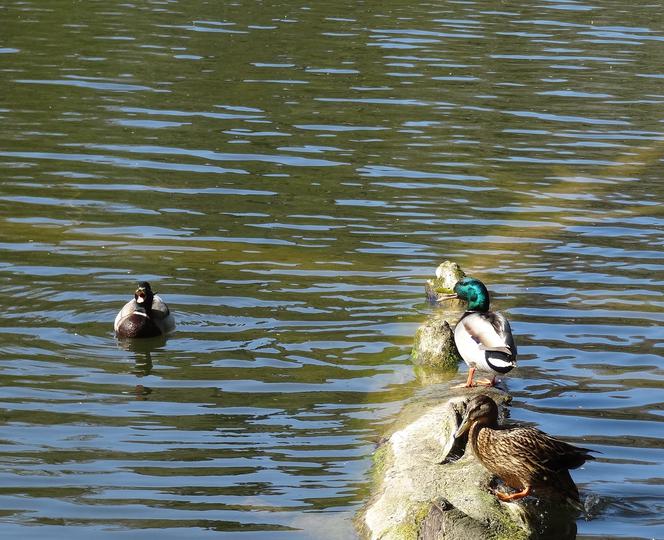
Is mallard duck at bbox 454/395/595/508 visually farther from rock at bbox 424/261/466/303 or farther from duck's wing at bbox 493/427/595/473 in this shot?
rock at bbox 424/261/466/303

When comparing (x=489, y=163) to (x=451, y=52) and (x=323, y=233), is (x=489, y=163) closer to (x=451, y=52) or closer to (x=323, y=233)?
(x=323, y=233)

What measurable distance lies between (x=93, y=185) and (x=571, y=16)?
1449cm

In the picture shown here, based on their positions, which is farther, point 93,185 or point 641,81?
point 641,81

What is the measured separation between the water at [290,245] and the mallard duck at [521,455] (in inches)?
15.8

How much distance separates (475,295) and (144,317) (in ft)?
9.45

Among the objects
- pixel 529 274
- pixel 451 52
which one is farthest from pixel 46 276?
pixel 451 52

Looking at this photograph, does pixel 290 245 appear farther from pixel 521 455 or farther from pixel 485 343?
pixel 521 455

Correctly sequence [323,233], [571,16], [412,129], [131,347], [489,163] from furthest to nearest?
[571,16], [412,129], [489,163], [323,233], [131,347]

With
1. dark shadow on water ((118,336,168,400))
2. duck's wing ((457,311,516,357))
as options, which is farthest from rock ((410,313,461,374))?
dark shadow on water ((118,336,168,400))

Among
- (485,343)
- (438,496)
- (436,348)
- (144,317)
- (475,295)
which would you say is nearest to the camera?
(438,496)

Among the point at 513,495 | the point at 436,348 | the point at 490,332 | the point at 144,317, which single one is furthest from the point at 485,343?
the point at 144,317

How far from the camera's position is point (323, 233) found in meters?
14.4

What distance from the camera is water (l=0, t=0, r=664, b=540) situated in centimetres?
904

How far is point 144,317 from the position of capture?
37.8 ft
